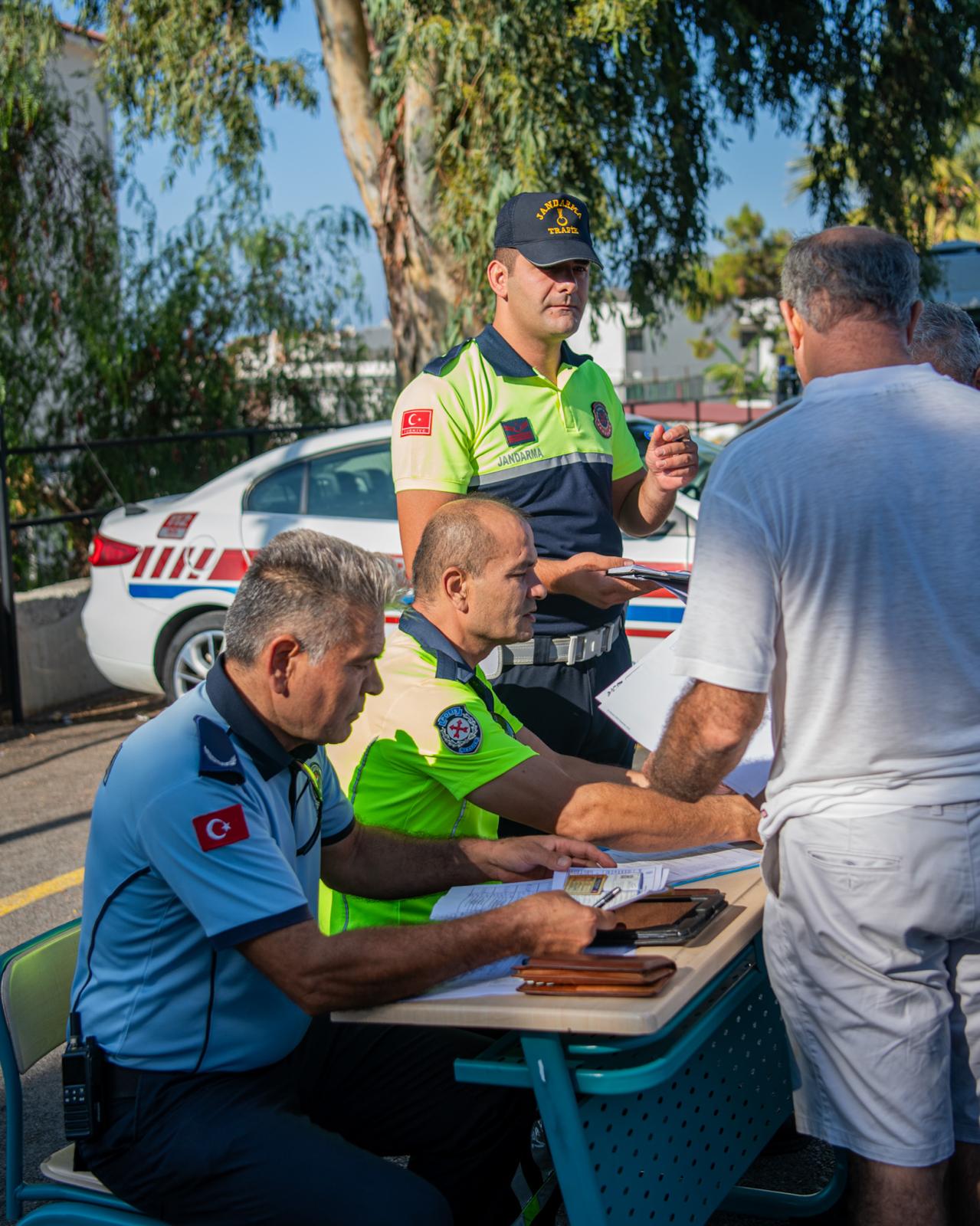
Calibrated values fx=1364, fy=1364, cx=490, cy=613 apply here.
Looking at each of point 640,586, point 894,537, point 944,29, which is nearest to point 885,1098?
point 894,537

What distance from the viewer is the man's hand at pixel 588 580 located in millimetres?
3371

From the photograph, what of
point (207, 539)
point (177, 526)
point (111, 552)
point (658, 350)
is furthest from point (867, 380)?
point (658, 350)

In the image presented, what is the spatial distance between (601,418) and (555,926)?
1901mm

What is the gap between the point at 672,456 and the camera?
11.4 ft

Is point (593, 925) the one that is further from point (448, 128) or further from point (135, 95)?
point (135, 95)

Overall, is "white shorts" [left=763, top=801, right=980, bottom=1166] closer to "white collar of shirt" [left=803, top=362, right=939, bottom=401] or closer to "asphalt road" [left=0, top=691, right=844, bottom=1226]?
"white collar of shirt" [left=803, top=362, right=939, bottom=401]

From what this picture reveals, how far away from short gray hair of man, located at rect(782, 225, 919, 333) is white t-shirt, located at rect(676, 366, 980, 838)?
0.10 meters

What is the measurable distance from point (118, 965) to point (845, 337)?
1.52 m

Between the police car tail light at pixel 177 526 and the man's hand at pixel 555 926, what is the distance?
18.2 feet

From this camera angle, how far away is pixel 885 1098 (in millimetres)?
2039

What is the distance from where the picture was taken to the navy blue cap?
138 inches

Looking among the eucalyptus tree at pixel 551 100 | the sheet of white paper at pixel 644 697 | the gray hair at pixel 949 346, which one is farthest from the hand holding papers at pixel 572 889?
the eucalyptus tree at pixel 551 100

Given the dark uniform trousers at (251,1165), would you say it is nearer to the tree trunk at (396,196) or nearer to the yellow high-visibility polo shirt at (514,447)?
the yellow high-visibility polo shirt at (514,447)

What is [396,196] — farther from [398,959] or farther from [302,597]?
[398,959]
